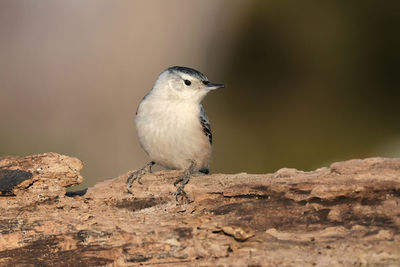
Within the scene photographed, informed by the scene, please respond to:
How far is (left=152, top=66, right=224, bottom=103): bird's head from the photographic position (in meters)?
6.89

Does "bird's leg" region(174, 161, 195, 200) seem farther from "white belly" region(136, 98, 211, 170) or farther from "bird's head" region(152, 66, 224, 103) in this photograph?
"bird's head" region(152, 66, 224, 103)

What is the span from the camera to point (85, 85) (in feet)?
38.0

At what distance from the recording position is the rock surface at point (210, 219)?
4.56 m

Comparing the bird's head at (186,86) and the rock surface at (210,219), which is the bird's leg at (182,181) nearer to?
the rock surface at (210,219)

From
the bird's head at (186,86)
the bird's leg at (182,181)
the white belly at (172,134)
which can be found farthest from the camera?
the bird's head at (186,86)

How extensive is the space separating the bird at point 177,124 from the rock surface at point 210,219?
1.02 metres

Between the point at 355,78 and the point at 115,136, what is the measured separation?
4989 millimetres

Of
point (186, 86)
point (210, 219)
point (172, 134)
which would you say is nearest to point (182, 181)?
point (210, 219)

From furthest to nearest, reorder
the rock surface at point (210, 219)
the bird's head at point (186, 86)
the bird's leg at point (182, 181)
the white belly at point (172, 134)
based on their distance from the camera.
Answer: the bird's head at point (186, 86) → the white belly at point (172, 134) → the bird's leg at point (182, 181) → the rock surface at point (210, 219)

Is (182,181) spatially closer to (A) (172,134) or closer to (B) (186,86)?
(A) (172,134)

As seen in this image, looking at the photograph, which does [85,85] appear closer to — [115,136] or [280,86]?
[115,136]

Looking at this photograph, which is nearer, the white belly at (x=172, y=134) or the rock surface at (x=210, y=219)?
the rock surface at (x=210, y=219)

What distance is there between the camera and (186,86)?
273 inches

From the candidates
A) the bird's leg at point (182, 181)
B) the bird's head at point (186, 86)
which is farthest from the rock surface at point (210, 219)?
the bird's head at point (186, 86)
